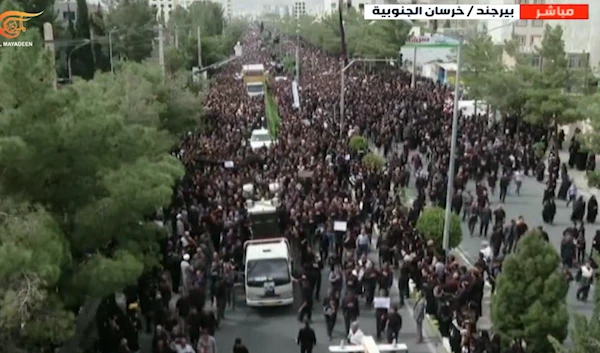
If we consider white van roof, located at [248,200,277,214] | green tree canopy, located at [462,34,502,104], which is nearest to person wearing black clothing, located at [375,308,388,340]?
white van roof, located at [248,200,277,214]

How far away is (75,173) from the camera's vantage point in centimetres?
1209

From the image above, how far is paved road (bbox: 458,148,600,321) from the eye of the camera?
64.9ft

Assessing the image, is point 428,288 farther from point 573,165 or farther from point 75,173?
point 573,165

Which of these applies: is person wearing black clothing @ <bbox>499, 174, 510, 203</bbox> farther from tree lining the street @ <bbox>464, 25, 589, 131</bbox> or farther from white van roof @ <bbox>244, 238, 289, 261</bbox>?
white van roof @ <bbox>244, 238, 289, 261</bbox>

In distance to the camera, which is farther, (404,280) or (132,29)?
(132,29)

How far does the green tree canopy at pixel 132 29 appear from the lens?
195 ft

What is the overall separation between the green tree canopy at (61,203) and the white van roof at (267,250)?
3.41 m

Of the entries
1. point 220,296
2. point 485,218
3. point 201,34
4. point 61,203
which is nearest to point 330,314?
point 220,296

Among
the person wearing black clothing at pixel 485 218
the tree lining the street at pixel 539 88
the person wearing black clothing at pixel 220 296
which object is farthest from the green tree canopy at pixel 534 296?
the tree lining the street at pixel 539 88

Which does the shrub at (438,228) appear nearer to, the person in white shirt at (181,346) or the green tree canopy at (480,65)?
the person in white shirt at (181,346)

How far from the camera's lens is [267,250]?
16906 millimetres

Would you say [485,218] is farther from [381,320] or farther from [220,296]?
[220,296]

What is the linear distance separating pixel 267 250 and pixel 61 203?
579cm

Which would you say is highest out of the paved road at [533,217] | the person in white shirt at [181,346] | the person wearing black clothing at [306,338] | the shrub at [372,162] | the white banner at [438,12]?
the white banner at [438,12]
